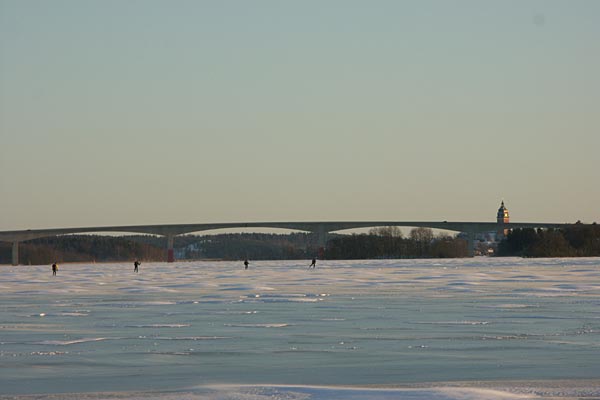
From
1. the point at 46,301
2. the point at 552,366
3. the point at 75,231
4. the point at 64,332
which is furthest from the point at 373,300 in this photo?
the point at 75,231

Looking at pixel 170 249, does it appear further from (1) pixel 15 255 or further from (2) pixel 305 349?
(2) pixel 305 349

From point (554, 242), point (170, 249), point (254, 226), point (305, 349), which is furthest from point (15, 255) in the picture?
point (305, 349)

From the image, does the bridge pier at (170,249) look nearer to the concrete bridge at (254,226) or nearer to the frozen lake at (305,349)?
the concrete bridge at (254,226)

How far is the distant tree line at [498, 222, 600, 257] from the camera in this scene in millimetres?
134000

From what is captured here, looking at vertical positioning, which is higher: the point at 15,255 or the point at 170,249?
the point at 170,249

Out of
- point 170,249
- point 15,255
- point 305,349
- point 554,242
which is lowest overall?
point 305,349

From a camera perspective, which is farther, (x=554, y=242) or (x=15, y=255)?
(x=554, y=242)

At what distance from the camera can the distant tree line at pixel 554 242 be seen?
→ 134m

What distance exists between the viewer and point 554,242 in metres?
138

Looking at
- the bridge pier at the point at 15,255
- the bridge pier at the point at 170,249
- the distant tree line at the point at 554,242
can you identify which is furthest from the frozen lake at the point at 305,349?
the distant tree line at the point at 554,242

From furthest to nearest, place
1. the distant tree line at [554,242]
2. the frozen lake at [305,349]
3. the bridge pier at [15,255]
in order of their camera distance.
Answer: the distant tree line at [554,242]
the bridge pier at [15,255]
the frozen lake at [305,349]

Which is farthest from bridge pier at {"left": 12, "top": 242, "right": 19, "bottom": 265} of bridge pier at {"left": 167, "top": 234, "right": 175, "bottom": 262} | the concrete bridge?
bridge pier at {"left": 167, "top": 234, "right": 175, "bottom": 262}

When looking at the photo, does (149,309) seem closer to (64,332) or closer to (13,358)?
(64,332)

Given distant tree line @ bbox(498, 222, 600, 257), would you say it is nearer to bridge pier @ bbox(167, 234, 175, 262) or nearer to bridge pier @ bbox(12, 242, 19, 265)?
bridge pier @ bbox(167, 234, 175, 262)
